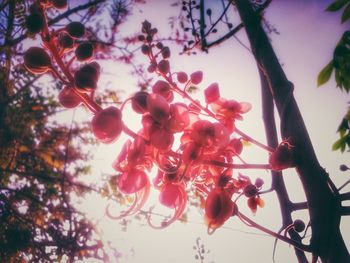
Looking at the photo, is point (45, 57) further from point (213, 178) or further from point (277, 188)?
point (277, 188)

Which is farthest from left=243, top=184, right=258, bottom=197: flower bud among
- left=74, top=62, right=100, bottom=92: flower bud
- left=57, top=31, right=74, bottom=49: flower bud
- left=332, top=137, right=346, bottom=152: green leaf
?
left=332, top=137, right=346, bottom=152: green leaf

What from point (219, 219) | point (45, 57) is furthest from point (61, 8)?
point (219, 219)

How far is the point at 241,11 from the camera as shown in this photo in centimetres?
134

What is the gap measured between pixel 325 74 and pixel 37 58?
170cm

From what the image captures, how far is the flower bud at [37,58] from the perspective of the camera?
0.79 metres

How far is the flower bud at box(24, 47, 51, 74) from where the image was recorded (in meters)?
0.79

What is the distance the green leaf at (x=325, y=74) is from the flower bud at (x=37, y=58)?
165 centimetres

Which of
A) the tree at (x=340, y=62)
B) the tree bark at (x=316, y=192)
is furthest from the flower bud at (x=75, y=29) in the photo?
the tree at (x=340, y=62)

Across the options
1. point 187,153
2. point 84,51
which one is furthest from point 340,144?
point 84,51

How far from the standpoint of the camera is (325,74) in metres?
1.88

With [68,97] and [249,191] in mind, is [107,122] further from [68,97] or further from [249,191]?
[249,191]

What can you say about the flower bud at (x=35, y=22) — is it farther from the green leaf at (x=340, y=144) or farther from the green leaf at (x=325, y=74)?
the green leaf at (x=340, y=144)

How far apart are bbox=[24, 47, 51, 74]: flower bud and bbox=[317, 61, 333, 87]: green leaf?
165 centimetres

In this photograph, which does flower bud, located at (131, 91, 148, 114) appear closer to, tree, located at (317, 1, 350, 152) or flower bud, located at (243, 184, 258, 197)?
flower bud, located at (243, 184, 258, 197)
